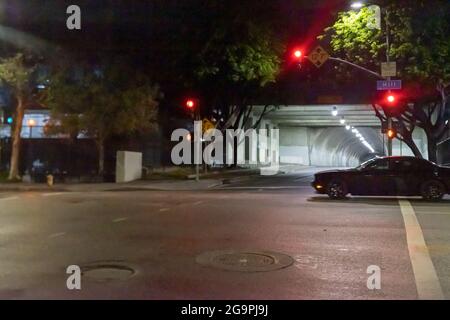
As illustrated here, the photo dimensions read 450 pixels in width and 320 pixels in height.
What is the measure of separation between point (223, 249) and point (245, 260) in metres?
0.94

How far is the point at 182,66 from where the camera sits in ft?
92.2

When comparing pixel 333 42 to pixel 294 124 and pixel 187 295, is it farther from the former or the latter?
pixel 294 124

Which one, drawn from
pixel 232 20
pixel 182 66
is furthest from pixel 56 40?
pixel 232 20

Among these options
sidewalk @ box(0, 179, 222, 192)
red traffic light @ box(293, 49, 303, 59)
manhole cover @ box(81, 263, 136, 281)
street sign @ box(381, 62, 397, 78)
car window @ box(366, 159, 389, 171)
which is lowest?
manhole cover @ box(81, 263, 136, 281)

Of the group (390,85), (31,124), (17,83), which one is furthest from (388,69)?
(31,124)

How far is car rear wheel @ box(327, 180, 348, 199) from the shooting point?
17.9 meters

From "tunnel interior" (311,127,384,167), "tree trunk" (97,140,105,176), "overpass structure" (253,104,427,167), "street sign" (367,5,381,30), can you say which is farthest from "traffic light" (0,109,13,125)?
"tunnel interior" (311,127,384,167)

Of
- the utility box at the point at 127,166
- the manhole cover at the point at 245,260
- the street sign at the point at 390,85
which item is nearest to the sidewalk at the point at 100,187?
the utility box at the point at 127,166

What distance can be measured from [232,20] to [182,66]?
14.3 ft

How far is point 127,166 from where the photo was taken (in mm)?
29469

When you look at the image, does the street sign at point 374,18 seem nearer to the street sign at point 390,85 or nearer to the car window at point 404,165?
the street sign at point 390,85

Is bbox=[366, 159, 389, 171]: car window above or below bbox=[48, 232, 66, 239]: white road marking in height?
above

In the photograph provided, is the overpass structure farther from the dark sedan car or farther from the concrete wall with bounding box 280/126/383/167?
the dark sedan car

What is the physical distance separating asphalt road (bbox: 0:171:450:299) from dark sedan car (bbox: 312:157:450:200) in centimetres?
150
